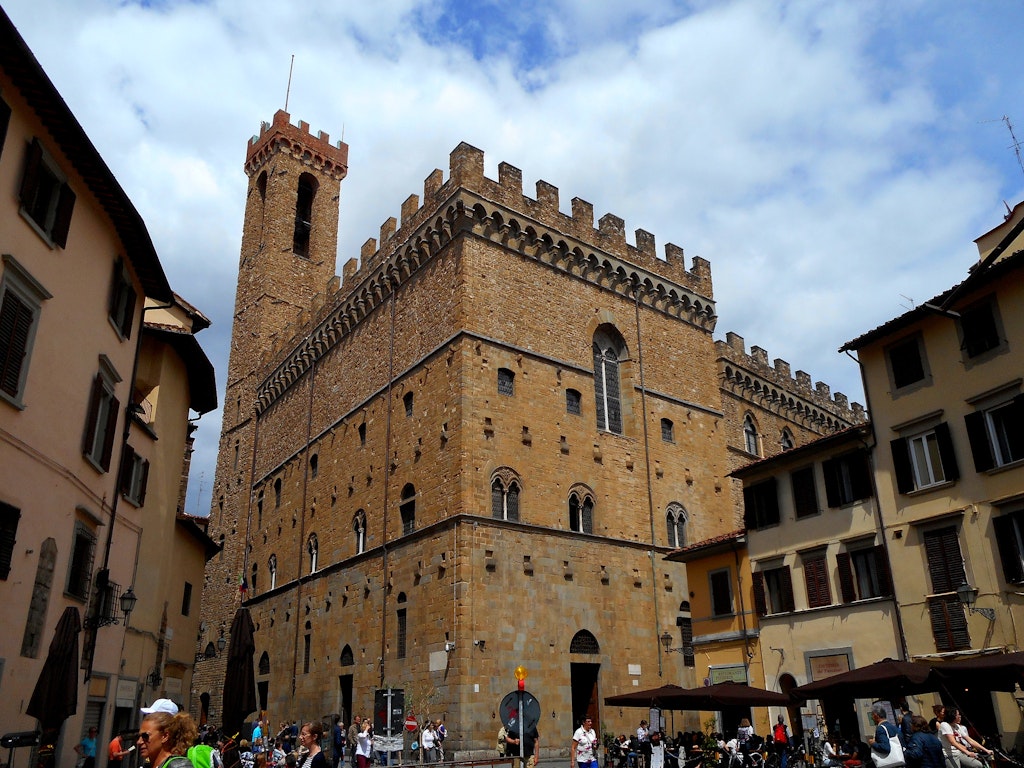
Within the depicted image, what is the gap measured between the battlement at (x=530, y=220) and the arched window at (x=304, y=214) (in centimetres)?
1550

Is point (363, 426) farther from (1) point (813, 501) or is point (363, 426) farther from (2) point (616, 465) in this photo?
(1) point (813, 501)

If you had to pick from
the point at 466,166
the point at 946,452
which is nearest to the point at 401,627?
the point at 466,166

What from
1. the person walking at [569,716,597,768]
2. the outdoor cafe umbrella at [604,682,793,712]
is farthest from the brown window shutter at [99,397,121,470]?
the outdoor cafe umbrella at [604,682,793,712]

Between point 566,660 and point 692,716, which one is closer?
point 566,660

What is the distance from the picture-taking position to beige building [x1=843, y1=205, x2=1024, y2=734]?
16.4m

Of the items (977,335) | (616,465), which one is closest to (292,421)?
(616,465)

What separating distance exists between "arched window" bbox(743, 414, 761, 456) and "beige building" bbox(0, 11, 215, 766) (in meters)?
22.4

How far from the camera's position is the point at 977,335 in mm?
17953

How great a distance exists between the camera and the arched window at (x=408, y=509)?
84.4 feet

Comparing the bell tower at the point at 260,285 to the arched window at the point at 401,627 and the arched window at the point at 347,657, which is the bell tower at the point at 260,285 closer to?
the arched window at the point at 347,657

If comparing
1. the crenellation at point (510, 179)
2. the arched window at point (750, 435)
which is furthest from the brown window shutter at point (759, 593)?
the crenellation at point (510, 179)

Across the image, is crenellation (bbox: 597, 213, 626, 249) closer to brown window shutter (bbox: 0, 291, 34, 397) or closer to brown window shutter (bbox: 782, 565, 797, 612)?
brown window shutter (bbox: 782, 565, 797, 612)

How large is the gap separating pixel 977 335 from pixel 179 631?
70.0 feet

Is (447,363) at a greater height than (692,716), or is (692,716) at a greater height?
(447,363)
